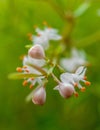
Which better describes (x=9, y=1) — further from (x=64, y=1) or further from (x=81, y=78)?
(x=81, y=78)

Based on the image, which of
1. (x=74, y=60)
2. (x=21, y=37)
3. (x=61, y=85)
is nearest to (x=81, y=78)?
(x=61, y=85)

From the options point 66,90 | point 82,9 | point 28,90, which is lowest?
point 66,90

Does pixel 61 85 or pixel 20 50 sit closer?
pixel 61 85

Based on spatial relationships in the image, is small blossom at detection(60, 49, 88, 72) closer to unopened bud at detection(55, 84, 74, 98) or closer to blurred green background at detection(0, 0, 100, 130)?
blurred green background at detection(0, 0, 100, 130)

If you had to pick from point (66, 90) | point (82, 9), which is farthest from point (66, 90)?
point (82, 9)

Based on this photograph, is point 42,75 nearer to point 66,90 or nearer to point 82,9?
point 66,90

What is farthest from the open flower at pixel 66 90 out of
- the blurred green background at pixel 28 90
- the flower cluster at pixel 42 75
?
the blurred green background at pixel 28 90

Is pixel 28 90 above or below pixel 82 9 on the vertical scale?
below

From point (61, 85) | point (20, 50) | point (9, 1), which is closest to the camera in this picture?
point (61, 85)
